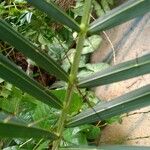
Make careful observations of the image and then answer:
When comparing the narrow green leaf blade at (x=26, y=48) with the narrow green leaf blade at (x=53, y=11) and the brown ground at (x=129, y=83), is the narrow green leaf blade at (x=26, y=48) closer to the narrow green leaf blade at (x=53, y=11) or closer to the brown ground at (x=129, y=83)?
the narrow green leaf blade at (x=53, y=11)

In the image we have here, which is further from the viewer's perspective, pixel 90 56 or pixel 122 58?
pixel 90 56

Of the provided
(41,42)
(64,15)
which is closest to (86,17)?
(64,15)

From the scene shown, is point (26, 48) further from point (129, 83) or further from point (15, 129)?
point (129, 83)

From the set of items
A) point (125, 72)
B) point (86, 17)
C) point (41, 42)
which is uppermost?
point (41, 42)

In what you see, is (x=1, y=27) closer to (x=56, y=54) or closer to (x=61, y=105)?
(x=61, y=105)

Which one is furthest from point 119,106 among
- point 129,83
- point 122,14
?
point 129,83

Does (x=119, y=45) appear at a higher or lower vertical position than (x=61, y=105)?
higher
